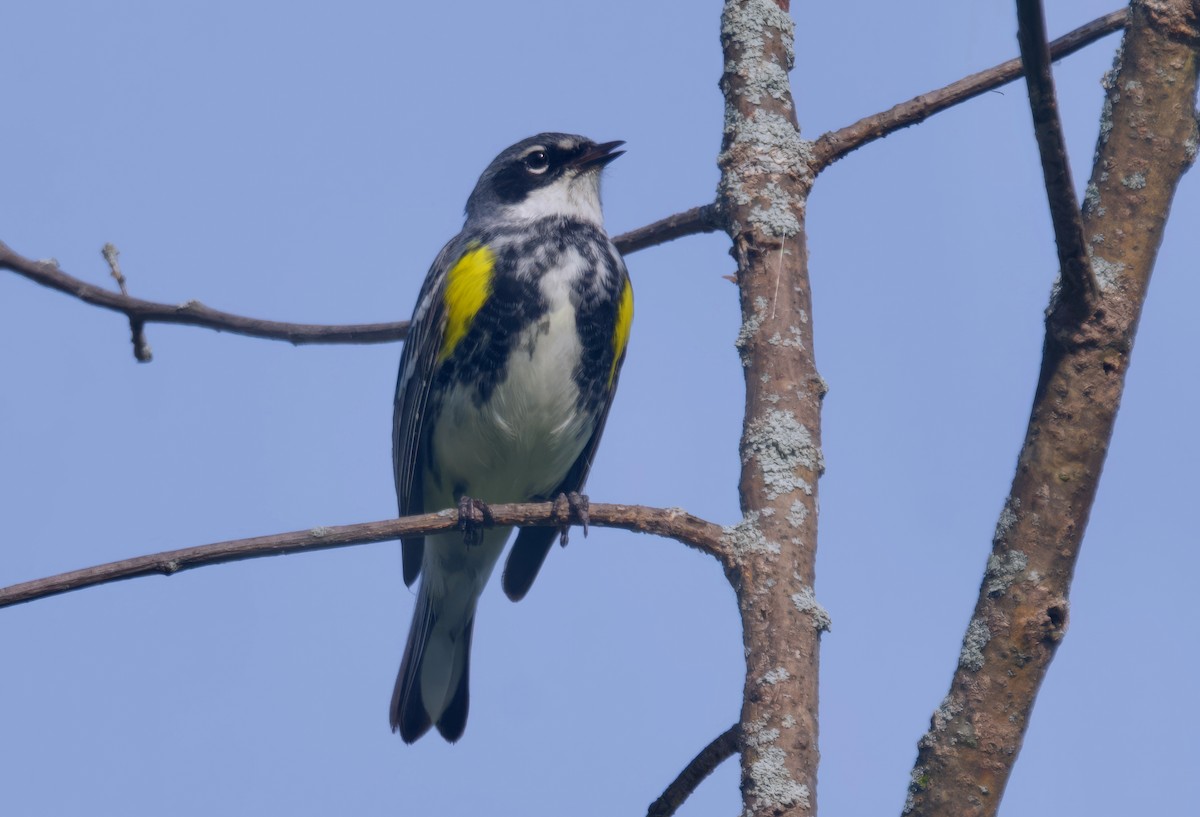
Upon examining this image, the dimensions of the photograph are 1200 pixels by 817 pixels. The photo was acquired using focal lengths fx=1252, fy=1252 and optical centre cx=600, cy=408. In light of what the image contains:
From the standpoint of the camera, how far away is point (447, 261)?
6312 millimetres

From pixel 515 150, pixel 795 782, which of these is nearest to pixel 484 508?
pixel 795 782

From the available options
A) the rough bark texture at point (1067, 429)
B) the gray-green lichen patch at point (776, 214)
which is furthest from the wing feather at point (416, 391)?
the rough bark texture at point (1067, 429)

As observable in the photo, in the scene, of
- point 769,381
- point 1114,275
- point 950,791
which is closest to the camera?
point 950,791

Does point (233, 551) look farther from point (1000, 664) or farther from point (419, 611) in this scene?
point (419, 611)

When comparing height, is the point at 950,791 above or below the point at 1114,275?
below

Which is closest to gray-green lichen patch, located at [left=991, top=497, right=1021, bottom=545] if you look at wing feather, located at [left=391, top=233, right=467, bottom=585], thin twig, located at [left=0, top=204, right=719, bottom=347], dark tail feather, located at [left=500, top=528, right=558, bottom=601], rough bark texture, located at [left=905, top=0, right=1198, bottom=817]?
rough bark texture, located at [left=905, top=0, right=1198, bottom=817]

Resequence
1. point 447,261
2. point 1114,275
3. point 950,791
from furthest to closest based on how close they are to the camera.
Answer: point 447,261, point 1114,275, point 950,791

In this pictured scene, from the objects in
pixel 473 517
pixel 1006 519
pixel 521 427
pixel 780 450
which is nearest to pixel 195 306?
pixel 521 427

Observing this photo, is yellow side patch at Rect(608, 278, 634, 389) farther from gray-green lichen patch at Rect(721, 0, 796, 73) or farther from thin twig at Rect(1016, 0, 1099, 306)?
thin twig at Rect(1016, 0, 1099, 306)

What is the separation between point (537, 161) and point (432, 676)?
272cm

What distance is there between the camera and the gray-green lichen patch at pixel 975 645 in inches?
108

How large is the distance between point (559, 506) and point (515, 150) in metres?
3.41

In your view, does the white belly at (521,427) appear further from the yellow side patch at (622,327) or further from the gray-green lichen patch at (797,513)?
the gray-green lichen patch at (797,513)

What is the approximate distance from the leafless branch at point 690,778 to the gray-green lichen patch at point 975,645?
647 millimetres
